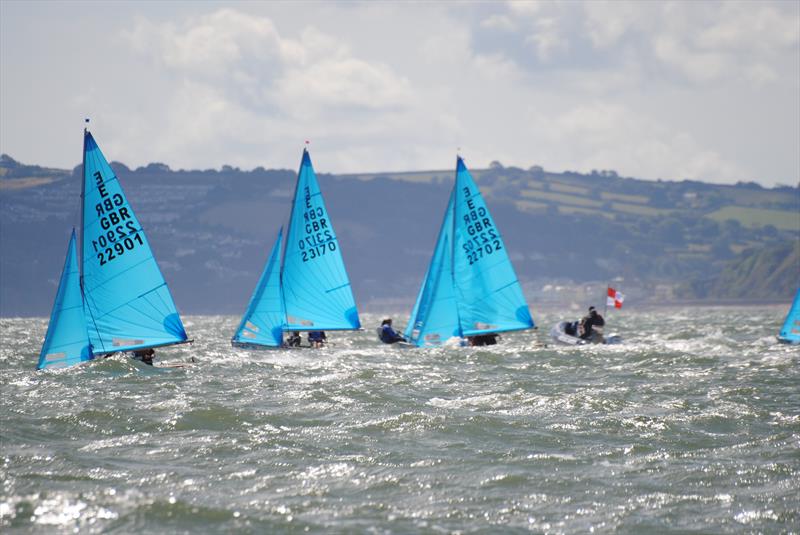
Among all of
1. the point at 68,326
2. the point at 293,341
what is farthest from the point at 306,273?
the point at 68,326

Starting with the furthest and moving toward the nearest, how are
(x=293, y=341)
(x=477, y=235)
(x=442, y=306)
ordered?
(x=442, y=306)
(x=477, y=235)
(x=293, y=341)

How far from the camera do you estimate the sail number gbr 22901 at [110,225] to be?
1006 inches

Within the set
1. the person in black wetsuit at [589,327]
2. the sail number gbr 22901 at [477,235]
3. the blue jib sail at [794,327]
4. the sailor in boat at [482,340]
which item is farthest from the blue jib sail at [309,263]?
the blue jib sail at [794,327]

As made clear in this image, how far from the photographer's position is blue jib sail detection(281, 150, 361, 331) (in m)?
34.1

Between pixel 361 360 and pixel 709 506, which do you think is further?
pixel 361 360

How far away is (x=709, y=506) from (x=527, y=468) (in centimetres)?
266

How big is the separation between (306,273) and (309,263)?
11.9 inches

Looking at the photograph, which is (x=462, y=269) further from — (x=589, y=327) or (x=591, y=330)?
(x=591, y=330)

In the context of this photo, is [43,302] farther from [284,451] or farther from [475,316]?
[284,451]

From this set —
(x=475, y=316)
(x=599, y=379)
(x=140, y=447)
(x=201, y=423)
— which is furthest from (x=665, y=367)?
(x=140, y=447)

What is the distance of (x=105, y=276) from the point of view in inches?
1011

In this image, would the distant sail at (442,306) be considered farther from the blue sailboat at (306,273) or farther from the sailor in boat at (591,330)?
the sailor in boat at (591,330)

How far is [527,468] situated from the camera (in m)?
15.3

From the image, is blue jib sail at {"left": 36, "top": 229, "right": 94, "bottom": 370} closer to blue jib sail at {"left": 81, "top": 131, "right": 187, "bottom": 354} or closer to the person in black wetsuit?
blue jib sail at {"left": 81, "top": 131, "right": 187, "bottom": 354}
